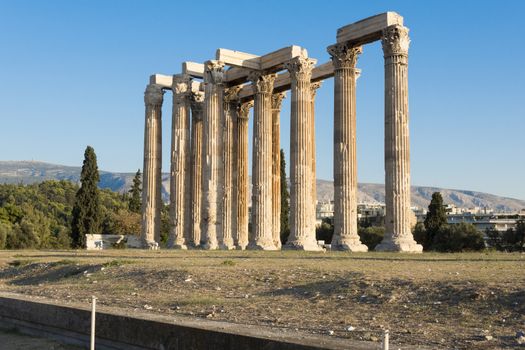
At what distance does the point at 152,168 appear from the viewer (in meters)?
54.2

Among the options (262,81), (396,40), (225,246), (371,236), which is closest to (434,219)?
(371,236)

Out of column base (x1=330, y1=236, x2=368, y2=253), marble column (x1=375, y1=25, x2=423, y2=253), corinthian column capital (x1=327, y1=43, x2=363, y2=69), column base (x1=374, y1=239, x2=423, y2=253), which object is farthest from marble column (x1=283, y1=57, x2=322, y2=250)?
column base (x1=374, y1=239, x2=423, y2=253)

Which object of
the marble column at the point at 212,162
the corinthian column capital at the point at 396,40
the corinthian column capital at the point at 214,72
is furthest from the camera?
the corinthian column capital at the point at 214,72

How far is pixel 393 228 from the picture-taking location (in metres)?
36.7

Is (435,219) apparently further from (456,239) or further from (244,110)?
(244,110)

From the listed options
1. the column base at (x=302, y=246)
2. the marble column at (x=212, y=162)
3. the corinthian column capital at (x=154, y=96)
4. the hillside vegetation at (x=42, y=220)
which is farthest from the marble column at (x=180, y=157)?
the hillside vegetation at (x=42, y=220)

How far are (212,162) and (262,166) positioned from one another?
3506 millimetres

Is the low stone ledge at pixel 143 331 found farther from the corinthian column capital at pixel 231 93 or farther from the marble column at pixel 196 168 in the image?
the corinthian column capital at pixel 231 93

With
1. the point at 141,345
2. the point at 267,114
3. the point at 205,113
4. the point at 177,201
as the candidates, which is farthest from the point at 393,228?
the point at 141,345

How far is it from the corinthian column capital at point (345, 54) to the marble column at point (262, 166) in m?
7.41

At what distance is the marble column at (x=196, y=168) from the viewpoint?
171ft

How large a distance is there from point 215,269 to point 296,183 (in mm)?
20248

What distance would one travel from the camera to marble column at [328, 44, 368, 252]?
3941cm

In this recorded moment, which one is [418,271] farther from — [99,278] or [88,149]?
[88,149]
